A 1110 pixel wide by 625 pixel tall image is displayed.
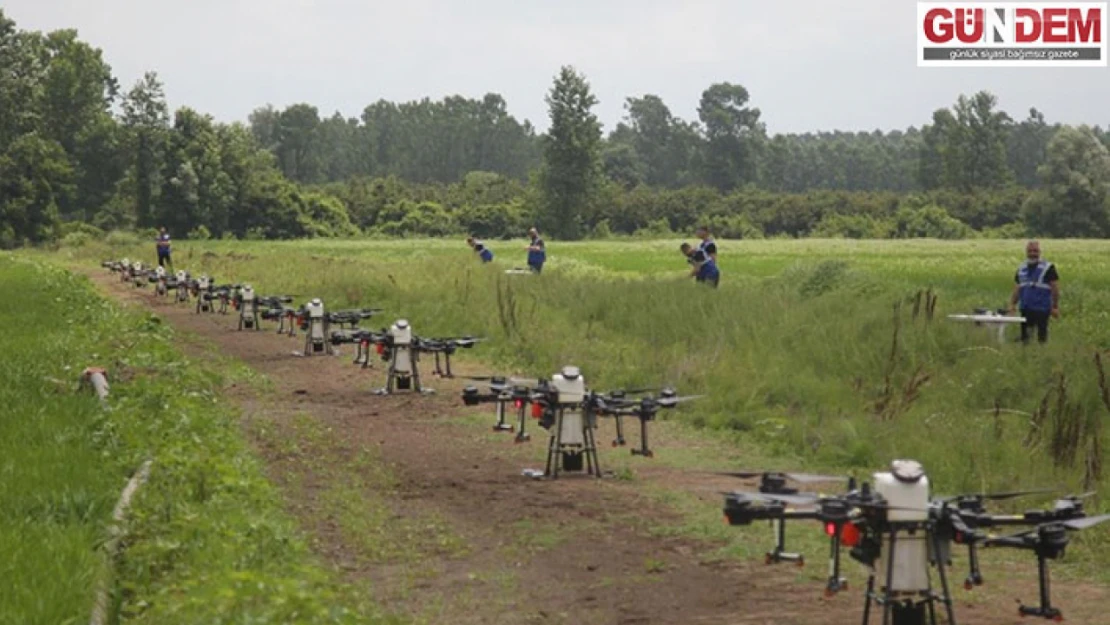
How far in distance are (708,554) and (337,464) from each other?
4.45 meters

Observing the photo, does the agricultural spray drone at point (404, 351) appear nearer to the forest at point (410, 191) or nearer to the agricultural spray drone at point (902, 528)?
the agricultural spray drone at point (902, 528)

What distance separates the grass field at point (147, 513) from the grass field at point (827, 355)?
514 cm

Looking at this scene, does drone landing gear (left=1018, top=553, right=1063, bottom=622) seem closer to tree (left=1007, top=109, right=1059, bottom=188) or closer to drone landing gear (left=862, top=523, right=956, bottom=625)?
drone landing gear (left=862, top=523, right=956, bottom=625)

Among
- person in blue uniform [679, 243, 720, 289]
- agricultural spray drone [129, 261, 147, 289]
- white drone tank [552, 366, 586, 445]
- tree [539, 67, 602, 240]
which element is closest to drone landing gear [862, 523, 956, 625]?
white drone tank [552, 366, 586, 445]

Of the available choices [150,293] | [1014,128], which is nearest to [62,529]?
[150,293]

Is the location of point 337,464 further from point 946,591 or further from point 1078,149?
point 1078,149

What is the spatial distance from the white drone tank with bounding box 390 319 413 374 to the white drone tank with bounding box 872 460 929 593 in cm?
1125

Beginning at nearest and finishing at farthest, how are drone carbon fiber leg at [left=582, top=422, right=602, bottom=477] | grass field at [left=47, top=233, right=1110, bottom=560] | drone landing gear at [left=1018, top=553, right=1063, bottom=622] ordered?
drone landing gear at [left=1018, top=553, right=1063, bottom=622]
drone carbon fiber leg at [left=582, top=422, right=602, bottom=477]
grass field at [left=47, top=233, right=1110, bottom=560]

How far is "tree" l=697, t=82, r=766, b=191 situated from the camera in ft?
485

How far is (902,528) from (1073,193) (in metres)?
73.3

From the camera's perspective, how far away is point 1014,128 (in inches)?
6033

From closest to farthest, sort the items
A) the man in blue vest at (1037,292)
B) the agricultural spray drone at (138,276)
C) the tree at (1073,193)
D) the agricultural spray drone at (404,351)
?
the agricultural spray drone at (404,351)
the man in blue vest at (1037,292)
the agricultural spray drone at (138,276)
the tree at (1073,193)

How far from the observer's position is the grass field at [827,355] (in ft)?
44.3

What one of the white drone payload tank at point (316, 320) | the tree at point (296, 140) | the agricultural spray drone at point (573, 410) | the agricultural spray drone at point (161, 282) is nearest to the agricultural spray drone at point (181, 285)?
the agricultural spray drone at point (161, 282)
